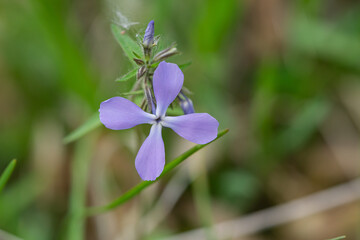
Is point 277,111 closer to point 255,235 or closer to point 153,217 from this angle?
point 255,235

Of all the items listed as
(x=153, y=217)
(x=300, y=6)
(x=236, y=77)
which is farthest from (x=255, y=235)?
(x=300, y=6)

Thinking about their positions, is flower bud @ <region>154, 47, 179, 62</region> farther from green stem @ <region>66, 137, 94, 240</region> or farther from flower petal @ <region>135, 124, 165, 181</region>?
green stem @ <region>66, 137, 94, 240</region>

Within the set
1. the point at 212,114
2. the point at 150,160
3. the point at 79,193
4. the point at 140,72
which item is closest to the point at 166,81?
the point at 140,72

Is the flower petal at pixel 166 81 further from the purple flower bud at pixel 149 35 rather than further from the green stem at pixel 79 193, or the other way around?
the green stem at pixel 79 193

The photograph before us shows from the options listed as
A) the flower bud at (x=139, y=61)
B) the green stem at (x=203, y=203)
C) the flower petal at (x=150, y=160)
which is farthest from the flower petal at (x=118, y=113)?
the green stem at (x=203, y=203)

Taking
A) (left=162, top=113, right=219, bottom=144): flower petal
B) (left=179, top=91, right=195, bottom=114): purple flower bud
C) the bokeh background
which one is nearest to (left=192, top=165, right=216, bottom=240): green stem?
the bokeh background

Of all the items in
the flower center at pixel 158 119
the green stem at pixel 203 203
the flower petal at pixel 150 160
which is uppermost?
the flower center at pixel 158 119

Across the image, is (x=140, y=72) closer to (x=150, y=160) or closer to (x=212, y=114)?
(x=150, y=160)
